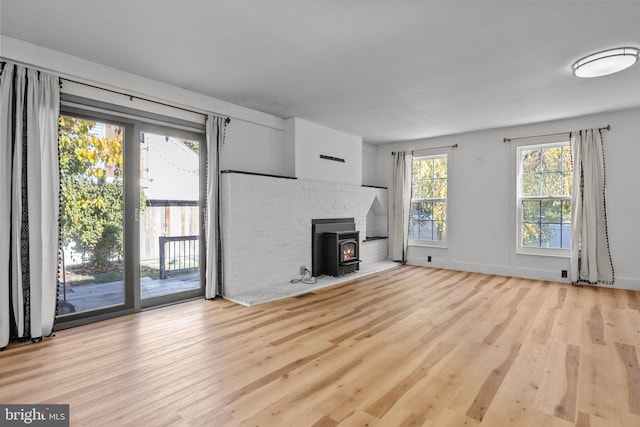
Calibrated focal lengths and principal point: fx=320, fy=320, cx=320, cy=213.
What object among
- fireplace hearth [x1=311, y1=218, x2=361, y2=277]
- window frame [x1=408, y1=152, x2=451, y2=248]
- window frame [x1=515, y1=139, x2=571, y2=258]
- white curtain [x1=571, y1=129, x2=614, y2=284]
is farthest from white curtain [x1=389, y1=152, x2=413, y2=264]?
white curtain [x1=571, y1=129, x2=614, y2=284]

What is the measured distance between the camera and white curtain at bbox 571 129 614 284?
4711mm

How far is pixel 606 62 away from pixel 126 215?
16.2 ft

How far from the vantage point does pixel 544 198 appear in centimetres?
529

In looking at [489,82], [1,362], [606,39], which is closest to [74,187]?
[1,362]

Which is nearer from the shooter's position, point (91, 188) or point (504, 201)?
point (91, 188)

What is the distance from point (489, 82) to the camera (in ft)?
11.7

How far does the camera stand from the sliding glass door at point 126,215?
10.4 ft

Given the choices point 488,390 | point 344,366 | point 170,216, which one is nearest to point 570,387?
point 488,390

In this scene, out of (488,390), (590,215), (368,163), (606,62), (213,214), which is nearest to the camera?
(488,390)

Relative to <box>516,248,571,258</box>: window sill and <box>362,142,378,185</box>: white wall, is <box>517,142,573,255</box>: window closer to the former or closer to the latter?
<box>516,248,571,258</box>: window sill

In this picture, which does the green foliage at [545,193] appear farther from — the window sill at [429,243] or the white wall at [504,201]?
the window sill at [429,243]

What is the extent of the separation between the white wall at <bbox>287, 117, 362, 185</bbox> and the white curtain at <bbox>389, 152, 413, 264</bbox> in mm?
981

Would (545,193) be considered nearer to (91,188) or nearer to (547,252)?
(547,252)

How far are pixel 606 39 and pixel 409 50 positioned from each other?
62.4 inches
